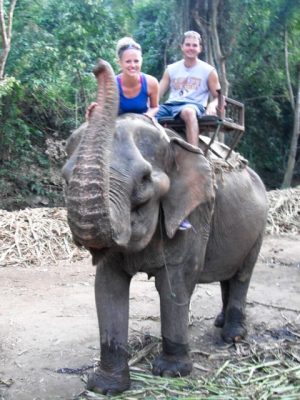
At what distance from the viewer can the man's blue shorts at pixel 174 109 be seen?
16.4 feet

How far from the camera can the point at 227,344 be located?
18.0 feet

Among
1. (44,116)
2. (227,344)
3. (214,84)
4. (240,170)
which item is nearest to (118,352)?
(227,344)

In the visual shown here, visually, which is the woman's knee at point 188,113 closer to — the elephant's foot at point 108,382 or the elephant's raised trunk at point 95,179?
the elephant's raised trunk at point 95,179

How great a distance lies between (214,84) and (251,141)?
1258 centimetres

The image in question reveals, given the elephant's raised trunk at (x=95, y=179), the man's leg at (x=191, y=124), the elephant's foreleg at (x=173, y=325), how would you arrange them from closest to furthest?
1. the elephant's raised trunk at (x=95, y=179)
2. the elephant's foreleg at (x=173, y=325)
3. the man's leg at (x=191, y=124)

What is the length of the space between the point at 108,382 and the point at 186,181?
1.49 metres

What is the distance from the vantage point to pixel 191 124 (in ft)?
15.7

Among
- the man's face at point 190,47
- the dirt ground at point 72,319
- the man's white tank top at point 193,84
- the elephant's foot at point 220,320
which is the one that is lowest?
the dirt ground at point 72,319

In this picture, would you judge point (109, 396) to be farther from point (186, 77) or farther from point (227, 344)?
Answer: point (186, 77)

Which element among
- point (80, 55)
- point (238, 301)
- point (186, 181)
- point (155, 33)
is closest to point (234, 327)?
point (238, 301)

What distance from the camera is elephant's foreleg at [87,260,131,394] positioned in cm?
438

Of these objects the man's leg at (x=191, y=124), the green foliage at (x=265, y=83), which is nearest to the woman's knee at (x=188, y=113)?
the man's leg at (x=191, y=124)

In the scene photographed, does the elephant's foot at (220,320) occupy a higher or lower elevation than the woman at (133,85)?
lower

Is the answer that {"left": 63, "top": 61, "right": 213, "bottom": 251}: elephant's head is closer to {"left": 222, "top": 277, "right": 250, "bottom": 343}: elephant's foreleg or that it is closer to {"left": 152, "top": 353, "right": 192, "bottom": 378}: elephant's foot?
{"left": 152, "top": 353, "right": 192, "bottom": 378}: elephant's foot
